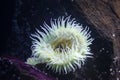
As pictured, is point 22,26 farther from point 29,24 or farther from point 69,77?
→ point 69,77

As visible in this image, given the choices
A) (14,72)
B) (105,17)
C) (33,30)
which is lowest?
(14,72)

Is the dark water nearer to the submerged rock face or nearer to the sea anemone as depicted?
the sea anemone

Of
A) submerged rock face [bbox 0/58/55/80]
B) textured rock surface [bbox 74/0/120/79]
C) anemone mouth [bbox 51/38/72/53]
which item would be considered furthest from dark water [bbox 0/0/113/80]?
submerged rock face [bbox 0/58/55/80]

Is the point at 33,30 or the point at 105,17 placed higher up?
the point at 105,17

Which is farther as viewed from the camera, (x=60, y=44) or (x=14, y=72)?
(x=60, y=44)

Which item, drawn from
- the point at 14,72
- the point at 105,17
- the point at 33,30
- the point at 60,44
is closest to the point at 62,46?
the point at 60,44

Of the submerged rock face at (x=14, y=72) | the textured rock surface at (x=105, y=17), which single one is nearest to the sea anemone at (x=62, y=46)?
the textured rock surface at (x=105, y=17)

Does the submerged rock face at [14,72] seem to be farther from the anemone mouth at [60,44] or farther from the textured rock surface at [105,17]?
the textured rock surface at [105,17]

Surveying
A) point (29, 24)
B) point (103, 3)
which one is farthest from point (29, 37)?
point (103, 3)

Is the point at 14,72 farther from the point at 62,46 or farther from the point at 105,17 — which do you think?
the point at 105,17
